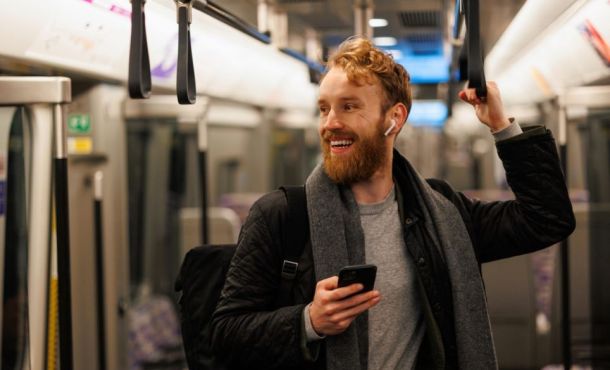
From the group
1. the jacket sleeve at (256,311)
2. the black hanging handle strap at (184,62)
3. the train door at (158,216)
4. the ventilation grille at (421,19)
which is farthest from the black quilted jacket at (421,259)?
the train door at (158,216)

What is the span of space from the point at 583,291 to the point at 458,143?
65.5 ft

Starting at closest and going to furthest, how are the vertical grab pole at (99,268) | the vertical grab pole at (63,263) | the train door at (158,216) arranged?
the vertical grab pole at (63,263), the vertical grab pole at (99,268), the train door at (158,216)

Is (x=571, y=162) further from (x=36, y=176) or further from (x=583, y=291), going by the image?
(x=36, y=176)

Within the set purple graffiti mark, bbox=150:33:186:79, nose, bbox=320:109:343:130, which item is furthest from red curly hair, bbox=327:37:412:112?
purple graffiti mark, bbox=150:33:186:79

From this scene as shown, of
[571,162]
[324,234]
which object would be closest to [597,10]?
[324,234]

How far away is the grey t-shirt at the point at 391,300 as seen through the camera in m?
2.23

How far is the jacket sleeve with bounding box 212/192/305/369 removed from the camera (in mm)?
2117

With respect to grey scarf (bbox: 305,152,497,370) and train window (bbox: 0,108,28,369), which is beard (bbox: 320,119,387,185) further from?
A: train window (bbox: 0,108,28,369)

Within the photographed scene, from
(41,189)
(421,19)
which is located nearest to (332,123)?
(41,189)

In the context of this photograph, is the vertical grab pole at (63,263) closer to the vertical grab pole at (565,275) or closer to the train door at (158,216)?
the vertical grab pole at (565,275)

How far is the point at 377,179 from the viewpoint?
2.36 metres

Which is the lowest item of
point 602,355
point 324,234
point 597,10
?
point 602,355

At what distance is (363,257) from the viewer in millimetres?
2240

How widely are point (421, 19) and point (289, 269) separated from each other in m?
3.81
